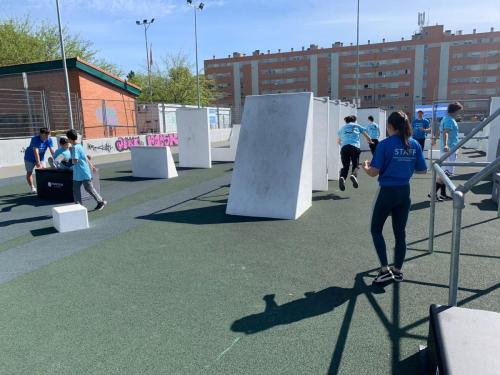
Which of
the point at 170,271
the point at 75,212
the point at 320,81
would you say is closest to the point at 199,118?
the point at 75,212

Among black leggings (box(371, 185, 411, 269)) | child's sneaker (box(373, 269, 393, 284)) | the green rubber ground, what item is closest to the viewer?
the green rubber ground

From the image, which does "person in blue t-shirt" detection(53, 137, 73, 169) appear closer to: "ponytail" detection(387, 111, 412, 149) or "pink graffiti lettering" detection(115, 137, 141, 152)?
"ponytail" detection(387, 111, 412, 149)

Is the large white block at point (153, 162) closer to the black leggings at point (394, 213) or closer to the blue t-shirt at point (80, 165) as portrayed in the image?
the blue t-shirt at point (80, 165)

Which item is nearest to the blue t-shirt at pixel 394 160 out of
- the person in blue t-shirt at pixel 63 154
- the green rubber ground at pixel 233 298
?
the green rubber ground at pixel 233 298

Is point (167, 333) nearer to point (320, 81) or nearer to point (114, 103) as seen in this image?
point (114, 103)

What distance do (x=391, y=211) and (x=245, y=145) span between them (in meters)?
4.14

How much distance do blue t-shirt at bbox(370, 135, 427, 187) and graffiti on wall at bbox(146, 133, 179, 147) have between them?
69.3 feet

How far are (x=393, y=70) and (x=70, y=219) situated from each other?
85194 mm

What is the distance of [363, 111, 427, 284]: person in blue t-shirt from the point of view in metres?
3.88

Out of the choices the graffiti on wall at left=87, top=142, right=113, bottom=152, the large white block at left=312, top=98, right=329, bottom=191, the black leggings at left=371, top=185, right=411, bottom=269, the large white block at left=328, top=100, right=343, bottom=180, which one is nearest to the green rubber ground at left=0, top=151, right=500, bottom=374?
the black leggings at left=371, top=185, right=411, bottom=269

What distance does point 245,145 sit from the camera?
→ 775 centimetres

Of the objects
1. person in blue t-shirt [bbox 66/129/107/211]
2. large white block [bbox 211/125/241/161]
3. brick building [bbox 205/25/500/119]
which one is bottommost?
large white block [bbox 211/125/241/161]

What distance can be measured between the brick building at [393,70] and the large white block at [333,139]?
71.9 m

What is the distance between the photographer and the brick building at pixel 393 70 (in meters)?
76.4
